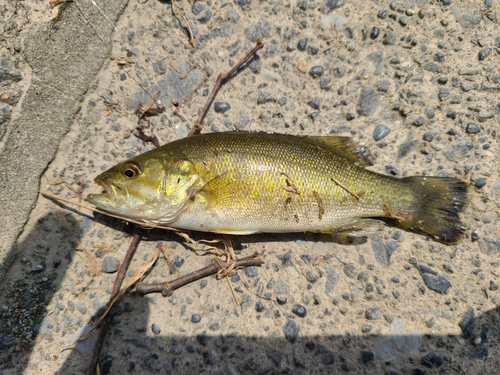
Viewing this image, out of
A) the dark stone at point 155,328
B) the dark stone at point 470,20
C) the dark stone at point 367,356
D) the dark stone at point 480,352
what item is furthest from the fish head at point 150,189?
the dark stone at point 470,20

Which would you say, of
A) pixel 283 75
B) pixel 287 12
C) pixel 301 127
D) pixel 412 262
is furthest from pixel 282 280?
pixel 287 12

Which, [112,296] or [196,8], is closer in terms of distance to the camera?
[112,296]

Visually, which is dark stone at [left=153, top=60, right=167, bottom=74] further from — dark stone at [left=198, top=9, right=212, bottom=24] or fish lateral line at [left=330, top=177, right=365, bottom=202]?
fish lateral line at [left=330, top=177, right=365, bottom=202]

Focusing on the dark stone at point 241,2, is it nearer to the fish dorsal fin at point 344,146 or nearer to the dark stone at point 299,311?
the fish dorsal fin at point 344,146

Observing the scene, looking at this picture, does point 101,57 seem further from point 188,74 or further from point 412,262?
point 412,262

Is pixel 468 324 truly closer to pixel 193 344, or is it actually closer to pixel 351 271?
pixel 351 271

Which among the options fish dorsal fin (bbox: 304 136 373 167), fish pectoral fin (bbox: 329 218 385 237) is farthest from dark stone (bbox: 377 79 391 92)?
fish pectoral fin (bbox: 329 218 385 237)

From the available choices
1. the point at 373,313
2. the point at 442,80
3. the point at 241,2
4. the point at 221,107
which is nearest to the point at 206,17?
the point at 241,2
